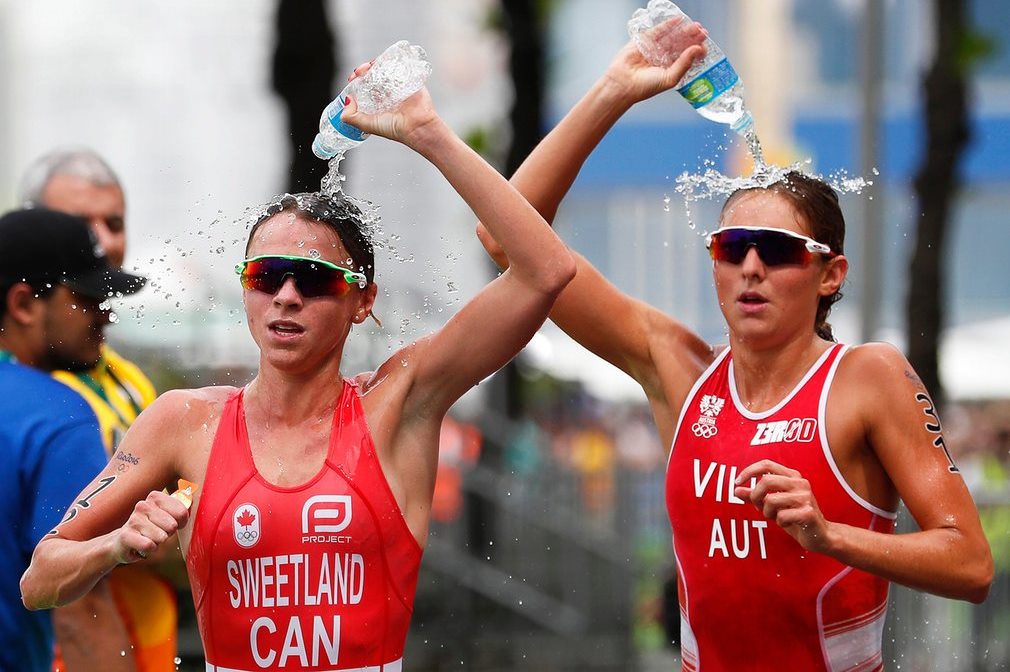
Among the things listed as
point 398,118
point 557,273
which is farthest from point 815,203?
point 398,118

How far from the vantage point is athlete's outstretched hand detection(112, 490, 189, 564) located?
11.0 feet

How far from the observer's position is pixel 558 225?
17.1m

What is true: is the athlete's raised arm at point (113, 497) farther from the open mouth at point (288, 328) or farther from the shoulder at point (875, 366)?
the shoulder at point (875, 366)

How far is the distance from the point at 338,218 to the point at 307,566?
926mm

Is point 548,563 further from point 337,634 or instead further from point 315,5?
point 337,634

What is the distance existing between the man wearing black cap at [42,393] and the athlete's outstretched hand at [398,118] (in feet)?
4.95

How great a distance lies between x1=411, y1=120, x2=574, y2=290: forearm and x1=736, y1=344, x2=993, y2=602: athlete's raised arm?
2.37 ft

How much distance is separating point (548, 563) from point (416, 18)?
38.1 feet

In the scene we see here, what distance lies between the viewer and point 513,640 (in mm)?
11164

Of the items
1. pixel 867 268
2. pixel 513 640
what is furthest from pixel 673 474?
pixel 513 640

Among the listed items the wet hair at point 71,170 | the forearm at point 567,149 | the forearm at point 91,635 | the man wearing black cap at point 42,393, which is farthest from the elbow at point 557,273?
the wet hair at point 71,170

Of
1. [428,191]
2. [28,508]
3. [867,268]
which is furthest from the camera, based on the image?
[428,191]

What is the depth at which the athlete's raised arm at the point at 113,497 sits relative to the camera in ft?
12.1

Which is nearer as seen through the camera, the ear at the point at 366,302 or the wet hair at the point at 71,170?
the ear at the point at 366,302
